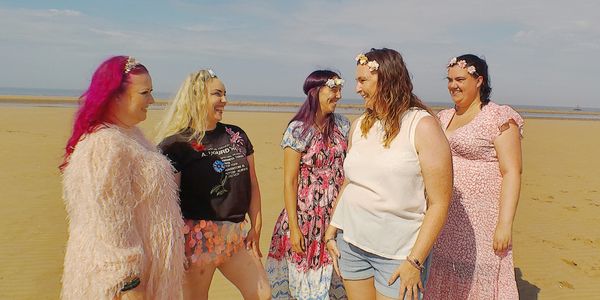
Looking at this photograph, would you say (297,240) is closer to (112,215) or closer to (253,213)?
(253,213)

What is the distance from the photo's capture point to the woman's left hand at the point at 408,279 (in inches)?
86.1

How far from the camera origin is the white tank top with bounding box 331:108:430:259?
219cm

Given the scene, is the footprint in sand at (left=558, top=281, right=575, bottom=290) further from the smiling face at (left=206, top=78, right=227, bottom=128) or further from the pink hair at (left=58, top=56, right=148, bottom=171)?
the pink hair at (left=58, top=56, right=148, bottom=171)

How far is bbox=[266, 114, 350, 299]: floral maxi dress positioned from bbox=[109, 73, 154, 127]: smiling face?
1.31 meters

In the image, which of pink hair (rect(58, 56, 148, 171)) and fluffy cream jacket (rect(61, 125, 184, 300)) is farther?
pink hair (rect(58, 56, 148, 171))

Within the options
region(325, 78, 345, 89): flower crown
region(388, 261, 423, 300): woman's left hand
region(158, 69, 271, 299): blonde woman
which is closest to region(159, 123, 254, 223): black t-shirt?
region(158, 69, 271, 299): blonde woman

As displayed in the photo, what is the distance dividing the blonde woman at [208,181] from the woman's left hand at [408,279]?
1.13 meters

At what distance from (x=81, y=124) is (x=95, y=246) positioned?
1.82ft

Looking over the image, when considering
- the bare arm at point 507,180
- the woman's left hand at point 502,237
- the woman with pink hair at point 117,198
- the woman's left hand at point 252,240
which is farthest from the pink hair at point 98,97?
the woman's left hand at point 502,237

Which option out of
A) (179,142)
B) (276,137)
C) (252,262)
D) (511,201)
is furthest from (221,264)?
(276,137)

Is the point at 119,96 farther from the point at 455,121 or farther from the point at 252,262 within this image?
the point at 455,121

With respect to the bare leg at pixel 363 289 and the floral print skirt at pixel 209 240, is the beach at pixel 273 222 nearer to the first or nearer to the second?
the floral print skirt at pixel 209 240

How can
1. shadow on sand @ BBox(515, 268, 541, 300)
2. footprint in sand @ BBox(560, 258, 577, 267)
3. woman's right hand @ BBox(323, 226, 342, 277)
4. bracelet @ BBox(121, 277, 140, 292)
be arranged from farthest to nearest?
footprint in sand @ BBox(560, 258, 577, 267) → shadow on sand @ BBox(515, 268, 541, 300) → woman's right hand @ BBox(323, 226, 342, 277) → bracelet @ BBox(121, 277, 140, 292)

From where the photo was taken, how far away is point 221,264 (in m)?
2.98
